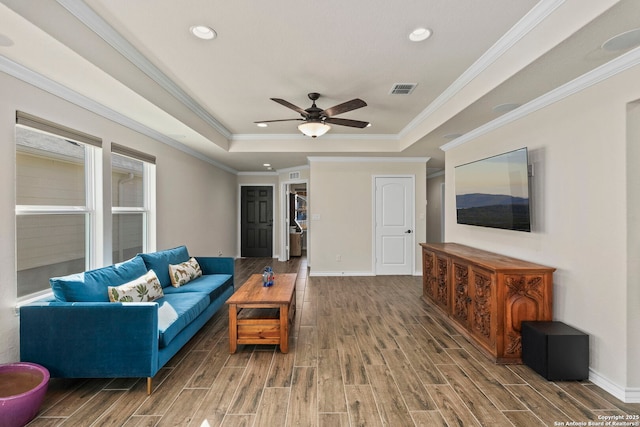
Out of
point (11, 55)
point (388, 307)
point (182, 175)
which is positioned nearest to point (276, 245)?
point (182, 175)

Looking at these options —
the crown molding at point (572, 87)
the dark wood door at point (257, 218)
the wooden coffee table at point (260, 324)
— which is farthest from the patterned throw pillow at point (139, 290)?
the dark wood door at point (257, 218)

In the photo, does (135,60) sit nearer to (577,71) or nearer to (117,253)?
(117,253)

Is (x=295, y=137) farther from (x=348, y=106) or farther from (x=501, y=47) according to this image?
(x=501, y=47)

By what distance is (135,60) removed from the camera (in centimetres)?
244

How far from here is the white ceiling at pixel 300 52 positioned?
5.95ft

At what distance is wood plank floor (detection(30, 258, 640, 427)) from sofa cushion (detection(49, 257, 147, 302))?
2.20 feet

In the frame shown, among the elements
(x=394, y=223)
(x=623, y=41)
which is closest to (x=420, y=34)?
(x=623, y=41)

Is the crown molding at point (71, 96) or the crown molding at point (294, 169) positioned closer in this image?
the crown molding at point (71, 96)

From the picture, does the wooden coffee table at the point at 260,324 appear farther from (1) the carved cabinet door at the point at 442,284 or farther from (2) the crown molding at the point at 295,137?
(2) the crown molding at the point at 295,137

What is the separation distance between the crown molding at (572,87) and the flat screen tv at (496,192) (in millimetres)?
431

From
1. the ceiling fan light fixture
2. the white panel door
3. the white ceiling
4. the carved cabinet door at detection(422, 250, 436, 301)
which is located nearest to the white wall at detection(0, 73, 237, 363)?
the white ceiling

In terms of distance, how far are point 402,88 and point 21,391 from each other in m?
4.02

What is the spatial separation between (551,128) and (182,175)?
16.1ft

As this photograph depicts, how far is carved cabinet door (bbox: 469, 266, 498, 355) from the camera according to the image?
2.59 m
